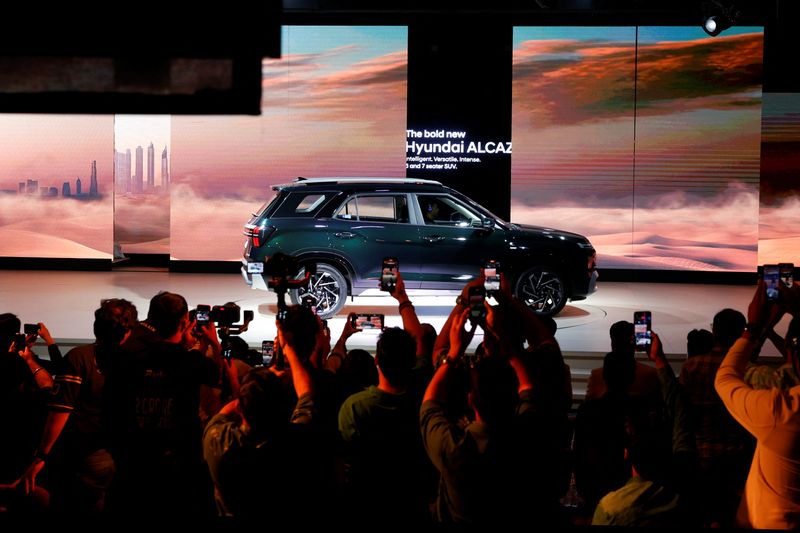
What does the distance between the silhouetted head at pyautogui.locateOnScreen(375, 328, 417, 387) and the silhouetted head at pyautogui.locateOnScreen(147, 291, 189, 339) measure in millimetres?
995

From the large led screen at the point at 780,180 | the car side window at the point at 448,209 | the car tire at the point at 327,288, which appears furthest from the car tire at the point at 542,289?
the large led screen at the point at 780,180

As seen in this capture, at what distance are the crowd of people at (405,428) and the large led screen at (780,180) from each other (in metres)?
10.9

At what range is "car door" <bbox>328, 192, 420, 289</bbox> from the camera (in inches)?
422

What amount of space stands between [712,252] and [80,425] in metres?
12.4

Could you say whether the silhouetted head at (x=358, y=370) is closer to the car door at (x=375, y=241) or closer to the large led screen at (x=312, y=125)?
the car door at (x=375, y=241)

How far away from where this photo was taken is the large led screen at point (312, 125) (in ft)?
49.6

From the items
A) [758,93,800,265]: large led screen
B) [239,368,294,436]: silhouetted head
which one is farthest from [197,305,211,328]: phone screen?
[758,93,800,265]: large led screen

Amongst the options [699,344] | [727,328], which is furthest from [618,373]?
[699,344]

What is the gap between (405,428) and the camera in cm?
342

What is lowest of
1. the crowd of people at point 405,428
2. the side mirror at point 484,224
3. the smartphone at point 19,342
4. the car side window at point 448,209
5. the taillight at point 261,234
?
the crowd of people at point 405,428

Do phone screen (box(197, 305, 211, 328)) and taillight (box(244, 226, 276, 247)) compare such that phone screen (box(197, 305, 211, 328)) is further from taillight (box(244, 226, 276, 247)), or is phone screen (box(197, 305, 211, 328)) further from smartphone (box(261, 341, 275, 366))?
taillight (box(244, 226, 276, 247))

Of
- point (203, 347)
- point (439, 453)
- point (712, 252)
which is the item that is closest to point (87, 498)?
→ point (203, 347)

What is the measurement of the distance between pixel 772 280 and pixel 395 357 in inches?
65.5

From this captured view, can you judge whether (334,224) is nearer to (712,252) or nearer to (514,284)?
(514,284)
